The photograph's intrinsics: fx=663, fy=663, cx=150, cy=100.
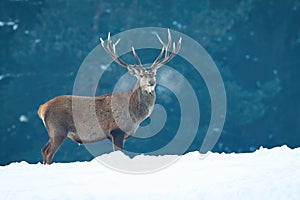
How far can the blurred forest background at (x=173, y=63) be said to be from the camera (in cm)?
2270

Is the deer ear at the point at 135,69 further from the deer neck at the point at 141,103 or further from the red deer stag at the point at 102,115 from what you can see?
the deer neck at the point at 141,103

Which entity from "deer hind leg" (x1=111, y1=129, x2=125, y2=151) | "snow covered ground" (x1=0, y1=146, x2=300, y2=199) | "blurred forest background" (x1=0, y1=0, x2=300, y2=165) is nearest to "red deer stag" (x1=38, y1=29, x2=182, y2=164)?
"deer hind leg" (x1=111, y1=129, x2=125, y2=151)

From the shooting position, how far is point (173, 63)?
22.9m

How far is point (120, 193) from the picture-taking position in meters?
5.09

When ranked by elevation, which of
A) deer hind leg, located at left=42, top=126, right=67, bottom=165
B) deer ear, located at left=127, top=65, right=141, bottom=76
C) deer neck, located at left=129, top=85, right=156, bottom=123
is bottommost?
deer hind leg, located at left=42, top=126, right=67, bottom=165

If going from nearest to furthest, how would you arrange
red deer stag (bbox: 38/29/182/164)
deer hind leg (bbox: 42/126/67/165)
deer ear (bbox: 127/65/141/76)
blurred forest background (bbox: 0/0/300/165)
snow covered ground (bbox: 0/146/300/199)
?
1. snow covered ground (bbox: 0/146/300/199)
2. deer hind leg (bbox: 42/126/67/165)
3. red deer stag (bbox: 38/29/182/164)
4. deer ear (bbox: 127/65/141/76)
5. blurred forest background (bbox: 0/0/300/165)

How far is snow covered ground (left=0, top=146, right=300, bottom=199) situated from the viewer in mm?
4926

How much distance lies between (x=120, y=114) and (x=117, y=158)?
4.59 ft

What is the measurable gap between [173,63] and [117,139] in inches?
582

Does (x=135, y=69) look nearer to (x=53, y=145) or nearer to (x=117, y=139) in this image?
(x=117, y=139)

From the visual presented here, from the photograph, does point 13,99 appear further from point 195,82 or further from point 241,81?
point 241,81

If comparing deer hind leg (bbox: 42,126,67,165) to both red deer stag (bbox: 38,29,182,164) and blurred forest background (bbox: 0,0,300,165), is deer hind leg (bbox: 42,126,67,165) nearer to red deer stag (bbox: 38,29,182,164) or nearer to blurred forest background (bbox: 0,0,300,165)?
red deer stag (bbox: 38,29,182,164)

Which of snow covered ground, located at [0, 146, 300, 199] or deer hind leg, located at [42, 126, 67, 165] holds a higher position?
snow covered ground, located at [0, 146, 300, 199]

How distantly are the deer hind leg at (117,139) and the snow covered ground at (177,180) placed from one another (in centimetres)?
122
